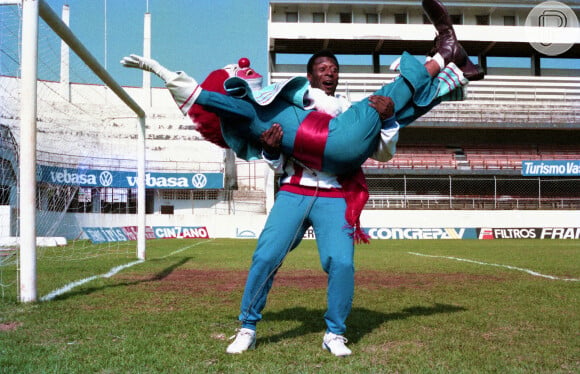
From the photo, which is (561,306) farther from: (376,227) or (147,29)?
(147,29)

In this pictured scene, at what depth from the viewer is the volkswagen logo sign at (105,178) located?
90.1ft

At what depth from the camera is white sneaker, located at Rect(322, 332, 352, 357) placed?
3703 millimetres

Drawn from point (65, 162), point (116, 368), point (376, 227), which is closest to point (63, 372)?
point (116, 368)

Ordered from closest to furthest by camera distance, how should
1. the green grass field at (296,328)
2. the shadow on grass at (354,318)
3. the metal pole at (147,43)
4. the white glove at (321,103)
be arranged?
the green grass field at (296,328)
the white glove at (321,103)
the shadow on grass at (354,318)
the metal pole at (147,43)

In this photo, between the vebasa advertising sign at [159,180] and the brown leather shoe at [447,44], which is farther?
the vebasa advertising sign at [159,180]

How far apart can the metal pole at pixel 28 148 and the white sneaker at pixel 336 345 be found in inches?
141

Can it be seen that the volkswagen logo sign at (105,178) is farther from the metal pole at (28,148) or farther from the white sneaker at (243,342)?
the white sneaker at (243,342)

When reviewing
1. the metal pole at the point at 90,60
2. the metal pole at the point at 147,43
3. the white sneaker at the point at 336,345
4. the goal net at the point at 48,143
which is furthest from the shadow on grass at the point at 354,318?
the metal pole at the point at 147,43

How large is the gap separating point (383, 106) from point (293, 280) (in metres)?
5.14

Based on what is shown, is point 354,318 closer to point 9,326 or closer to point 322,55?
point 322,55

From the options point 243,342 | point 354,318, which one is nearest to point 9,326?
point 243,342

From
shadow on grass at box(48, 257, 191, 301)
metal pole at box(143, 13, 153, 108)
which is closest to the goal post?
shadow on grass at box(48, 257, 191, 301)

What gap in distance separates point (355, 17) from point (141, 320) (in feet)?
128

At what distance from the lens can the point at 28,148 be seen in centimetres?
605
